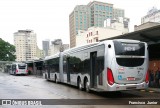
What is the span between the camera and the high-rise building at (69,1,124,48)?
487ft

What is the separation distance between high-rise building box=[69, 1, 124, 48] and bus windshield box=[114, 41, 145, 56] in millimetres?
133473

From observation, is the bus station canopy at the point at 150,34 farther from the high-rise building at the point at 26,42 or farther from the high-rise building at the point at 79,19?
the high-rise building at the point at 79,19

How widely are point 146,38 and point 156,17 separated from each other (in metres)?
63.8

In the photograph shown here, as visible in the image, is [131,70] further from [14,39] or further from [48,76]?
[14,39]

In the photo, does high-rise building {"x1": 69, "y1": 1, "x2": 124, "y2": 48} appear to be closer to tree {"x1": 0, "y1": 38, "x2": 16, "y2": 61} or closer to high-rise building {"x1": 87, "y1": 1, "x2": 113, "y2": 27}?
high-rise building {"x1": 87, "y1": 1, "x2": 113, "y2": 27}

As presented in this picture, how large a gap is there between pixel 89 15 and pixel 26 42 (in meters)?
46.8

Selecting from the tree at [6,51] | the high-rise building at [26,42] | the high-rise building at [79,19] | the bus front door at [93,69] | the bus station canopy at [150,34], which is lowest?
the bus front door at [93,69]

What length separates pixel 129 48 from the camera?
1238 centimetres

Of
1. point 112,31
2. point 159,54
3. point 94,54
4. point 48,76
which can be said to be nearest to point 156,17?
point 112,31

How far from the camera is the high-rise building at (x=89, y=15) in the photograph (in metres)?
148

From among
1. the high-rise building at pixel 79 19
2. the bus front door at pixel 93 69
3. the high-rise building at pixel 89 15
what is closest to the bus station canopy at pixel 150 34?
the bus front door at pixel 93 69

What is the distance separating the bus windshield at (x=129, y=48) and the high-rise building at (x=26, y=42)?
4442 inches

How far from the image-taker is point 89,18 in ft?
506

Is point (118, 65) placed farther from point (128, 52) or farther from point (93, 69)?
point (93, 69)
